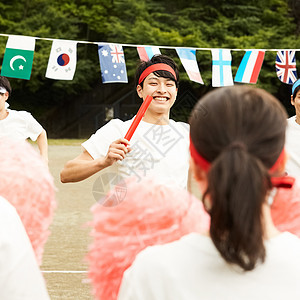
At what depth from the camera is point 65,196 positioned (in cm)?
807

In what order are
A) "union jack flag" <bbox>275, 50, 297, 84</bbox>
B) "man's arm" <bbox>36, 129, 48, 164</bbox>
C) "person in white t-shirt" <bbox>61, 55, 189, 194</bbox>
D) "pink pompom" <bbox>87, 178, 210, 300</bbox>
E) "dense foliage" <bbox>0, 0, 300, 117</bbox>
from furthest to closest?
"dense foliage" <bbox>0, 0, 300, 117</bbox> < "union jack flag" <bbox>275, 50, 297, 84</bbox> < "man's arm" <bbox>36, 129, 48, 164</bbox> < "person in white t-shirt" <bbox>61, 55, 189, 194</bbox> < "pink pompom" <bbox>87, 178, 210, 300</bbox>

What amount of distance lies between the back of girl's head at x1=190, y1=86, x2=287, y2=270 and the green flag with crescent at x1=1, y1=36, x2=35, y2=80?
236 inches

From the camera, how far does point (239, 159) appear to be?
958mm

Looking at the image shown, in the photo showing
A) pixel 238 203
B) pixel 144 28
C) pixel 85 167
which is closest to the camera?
pixel 238 203

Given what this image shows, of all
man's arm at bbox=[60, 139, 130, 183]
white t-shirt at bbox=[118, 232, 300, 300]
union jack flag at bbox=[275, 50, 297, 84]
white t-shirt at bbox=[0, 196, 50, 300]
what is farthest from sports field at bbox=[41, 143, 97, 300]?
union jack flag at bbox=[275, 50, 297, 84]

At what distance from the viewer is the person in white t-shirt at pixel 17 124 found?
15.2ft

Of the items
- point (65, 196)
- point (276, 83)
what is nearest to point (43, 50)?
point (276, 83)

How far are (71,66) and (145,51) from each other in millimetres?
996

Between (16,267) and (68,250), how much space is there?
3861mm

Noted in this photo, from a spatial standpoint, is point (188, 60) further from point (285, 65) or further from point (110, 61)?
point (285, 65)

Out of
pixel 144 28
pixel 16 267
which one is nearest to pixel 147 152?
pixel 16 267

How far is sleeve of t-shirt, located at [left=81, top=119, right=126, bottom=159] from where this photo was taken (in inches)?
101

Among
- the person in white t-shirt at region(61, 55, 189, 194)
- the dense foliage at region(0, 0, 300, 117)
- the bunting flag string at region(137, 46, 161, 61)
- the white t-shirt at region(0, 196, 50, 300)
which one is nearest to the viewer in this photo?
the white t-shirt at region(0, 196, 50, 300)

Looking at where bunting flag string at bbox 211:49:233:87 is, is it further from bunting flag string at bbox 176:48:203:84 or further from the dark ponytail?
the dark ponytail
